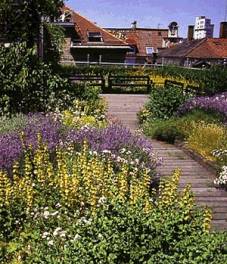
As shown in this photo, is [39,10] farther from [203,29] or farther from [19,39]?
[203,29]

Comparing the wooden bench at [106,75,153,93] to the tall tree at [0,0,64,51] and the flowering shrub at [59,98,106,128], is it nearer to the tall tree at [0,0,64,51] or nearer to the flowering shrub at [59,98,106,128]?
the flowering shrub at [59,98,106,128]

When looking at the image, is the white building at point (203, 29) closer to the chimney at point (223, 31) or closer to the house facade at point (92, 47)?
the chimney at point (223, 31)

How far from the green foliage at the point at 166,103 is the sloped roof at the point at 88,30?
30410 millimetres

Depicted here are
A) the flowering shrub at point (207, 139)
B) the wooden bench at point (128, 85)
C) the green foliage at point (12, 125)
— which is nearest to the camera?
the green foliage at point (12, 125)

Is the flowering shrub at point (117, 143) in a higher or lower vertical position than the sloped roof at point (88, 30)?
lower

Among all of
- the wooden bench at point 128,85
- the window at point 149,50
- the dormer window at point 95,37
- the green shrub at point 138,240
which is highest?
the dormer window at point 95,37

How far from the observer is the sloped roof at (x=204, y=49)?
56.3m

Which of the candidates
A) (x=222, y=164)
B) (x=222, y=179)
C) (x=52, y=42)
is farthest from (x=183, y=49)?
(x=222, y=179)

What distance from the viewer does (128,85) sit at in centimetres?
2620

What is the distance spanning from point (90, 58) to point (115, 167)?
38730 mm

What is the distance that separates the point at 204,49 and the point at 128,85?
33060 mm

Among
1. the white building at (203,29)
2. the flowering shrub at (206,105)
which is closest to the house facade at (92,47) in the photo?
the flowering shrub at (206,105)

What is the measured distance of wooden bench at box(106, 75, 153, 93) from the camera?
25984 mm

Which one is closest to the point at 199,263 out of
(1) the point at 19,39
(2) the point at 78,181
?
(2) the point at 78,181
